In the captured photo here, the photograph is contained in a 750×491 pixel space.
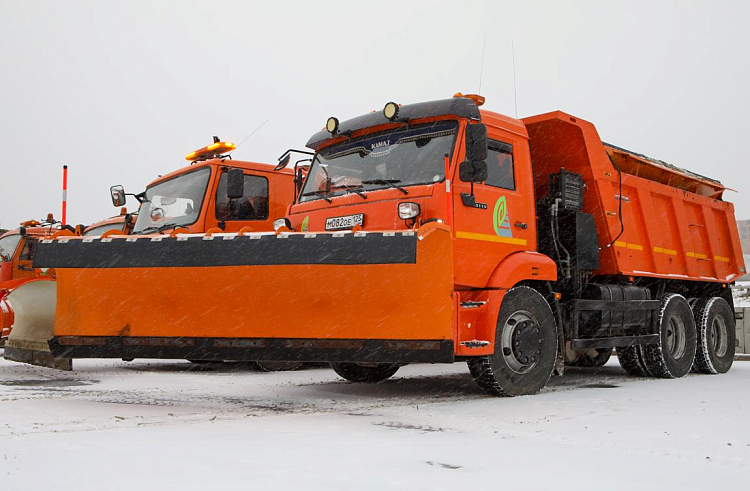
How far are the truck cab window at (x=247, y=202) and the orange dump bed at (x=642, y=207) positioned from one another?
3509 millimetres

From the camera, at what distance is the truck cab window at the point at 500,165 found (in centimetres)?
699

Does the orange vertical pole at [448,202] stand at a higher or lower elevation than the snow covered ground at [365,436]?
higher

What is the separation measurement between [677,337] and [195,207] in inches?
264

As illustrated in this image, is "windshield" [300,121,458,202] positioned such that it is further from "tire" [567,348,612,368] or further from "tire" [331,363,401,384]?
"tire" [567,348,612,368]

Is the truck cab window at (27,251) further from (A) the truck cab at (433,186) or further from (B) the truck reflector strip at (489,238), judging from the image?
(B) the truck reflector strip at (489,238)

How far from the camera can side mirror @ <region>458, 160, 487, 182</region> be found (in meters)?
6.35

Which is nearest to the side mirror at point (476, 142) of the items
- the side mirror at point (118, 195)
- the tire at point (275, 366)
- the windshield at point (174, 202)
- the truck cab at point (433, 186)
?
the truck cab at point (433, 186)

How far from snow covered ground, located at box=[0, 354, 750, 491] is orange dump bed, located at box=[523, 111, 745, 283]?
1.78 metres

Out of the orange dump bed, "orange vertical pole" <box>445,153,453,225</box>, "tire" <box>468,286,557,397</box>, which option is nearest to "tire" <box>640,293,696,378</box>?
the orange dump bed

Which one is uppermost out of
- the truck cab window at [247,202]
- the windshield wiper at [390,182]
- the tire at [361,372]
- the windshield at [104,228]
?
the windshield at [104,228]

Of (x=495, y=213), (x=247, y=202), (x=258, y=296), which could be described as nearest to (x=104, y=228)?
(x=247, y=202)

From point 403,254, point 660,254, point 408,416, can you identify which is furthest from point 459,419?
point 660,254

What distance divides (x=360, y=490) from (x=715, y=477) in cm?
191

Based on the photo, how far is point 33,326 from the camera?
8406 millimetres
